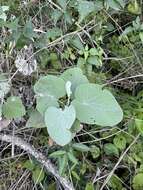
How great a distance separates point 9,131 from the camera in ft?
4.04

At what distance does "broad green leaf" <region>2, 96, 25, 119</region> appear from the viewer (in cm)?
110

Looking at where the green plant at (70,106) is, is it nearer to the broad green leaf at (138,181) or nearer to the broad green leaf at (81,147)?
the broad green leaf at (81,147)

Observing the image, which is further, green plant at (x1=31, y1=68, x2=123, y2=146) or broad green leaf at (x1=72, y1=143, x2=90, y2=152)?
broad green leaf at (x1=72, y1=143, x2=90, y2=152)

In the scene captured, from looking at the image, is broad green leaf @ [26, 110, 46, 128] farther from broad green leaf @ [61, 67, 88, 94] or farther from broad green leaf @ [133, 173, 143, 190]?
broad green leaf @ [133, 173, 143, 190]

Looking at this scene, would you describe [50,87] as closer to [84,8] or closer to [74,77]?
[74,77]

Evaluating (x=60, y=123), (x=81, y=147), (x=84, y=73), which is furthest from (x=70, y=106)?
(x=84, y=73)

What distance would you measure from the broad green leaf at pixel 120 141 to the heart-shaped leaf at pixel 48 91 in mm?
262

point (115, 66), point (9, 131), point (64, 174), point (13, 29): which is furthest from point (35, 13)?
point (64, 174)

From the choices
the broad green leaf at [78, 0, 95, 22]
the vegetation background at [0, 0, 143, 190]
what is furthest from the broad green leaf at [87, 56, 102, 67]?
the broad green leaf at [78, 0, 95, 22]

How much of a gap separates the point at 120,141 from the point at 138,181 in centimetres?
13

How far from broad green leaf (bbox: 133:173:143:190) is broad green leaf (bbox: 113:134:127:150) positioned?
0.09 m

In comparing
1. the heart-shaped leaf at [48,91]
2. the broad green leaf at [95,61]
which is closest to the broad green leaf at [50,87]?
the heart-shaped leaf at [48,91]

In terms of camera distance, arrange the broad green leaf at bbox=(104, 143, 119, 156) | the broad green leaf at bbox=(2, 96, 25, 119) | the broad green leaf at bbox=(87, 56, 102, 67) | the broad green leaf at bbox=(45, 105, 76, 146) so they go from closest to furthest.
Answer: the broad green leaf at bbox=(45, 105, 76, 146) < the broad green leaf at bbox=(2, 96, 25, 119) < the broad green leaf at bbox=(104, 143, 119, 156) < the broad green leaf at bbox=(87, 56, 102, 67)

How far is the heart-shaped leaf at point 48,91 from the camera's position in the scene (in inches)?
40.9
